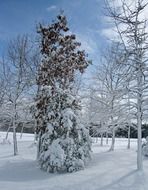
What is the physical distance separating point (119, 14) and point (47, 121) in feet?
17.6

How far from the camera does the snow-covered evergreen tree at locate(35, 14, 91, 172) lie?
43.5 feet

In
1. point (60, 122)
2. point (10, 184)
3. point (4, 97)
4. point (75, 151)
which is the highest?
point (4, 97)

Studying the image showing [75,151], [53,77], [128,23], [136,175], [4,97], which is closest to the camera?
[136,175]

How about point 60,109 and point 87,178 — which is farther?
point 60,109

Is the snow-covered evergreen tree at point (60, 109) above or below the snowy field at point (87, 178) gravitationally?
above

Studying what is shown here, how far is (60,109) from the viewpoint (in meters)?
14.0

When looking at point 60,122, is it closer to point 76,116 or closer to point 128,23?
point 76,116

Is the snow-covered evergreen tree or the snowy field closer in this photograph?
the snowy field

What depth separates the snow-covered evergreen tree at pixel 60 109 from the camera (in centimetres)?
1327

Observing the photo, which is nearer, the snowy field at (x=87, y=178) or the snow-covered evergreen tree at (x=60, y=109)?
the snowy field at (x=87, y=178)

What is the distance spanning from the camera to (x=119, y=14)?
12.8 m

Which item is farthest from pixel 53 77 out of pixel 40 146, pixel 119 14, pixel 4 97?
pixel 4 97

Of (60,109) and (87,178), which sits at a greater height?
(60,109)

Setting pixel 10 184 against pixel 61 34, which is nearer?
pixel 10 184
